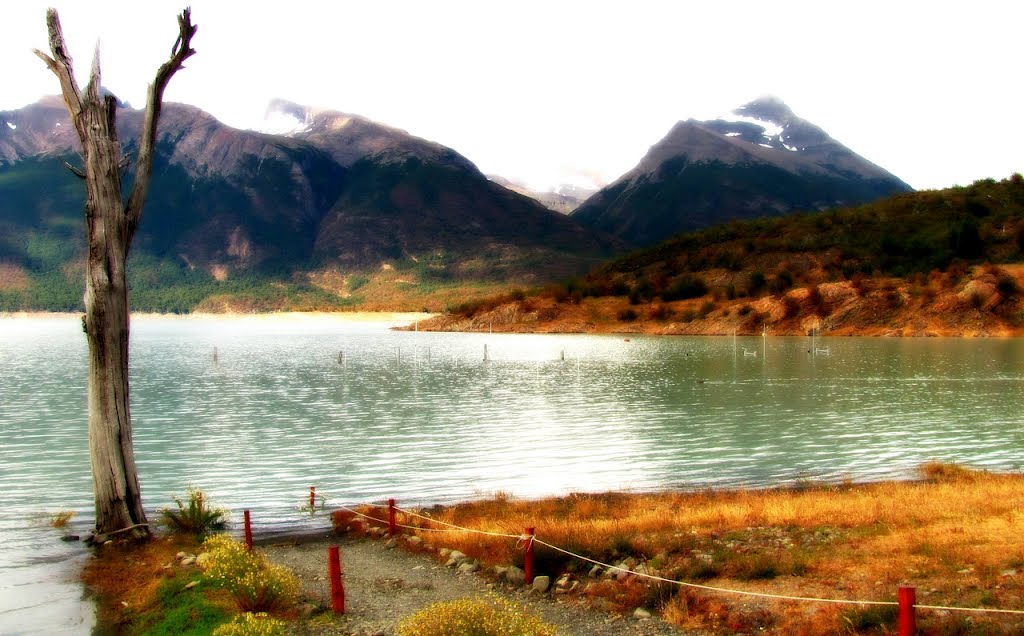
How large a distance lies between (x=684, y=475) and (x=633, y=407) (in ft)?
58.2

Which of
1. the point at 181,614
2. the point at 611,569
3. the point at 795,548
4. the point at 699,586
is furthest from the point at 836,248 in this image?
the point at 181,614

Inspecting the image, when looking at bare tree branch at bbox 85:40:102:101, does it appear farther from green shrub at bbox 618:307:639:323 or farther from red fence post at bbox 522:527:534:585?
green shrub at bbox 618:307:639:323

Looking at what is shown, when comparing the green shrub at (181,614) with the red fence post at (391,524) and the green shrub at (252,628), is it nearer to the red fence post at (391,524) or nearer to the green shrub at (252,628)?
the green shrub at (252,628)

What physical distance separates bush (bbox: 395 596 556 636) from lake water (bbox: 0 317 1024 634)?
22.3 ft

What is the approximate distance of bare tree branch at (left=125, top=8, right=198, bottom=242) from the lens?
16625 mm

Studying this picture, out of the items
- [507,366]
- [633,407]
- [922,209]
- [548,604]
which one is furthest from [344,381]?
[922,209]

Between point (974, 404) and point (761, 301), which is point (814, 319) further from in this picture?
point (974, 404)

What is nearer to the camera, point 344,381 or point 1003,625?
point 1003,625

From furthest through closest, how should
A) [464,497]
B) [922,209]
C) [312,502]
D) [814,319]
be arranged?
[922,209]
[814,319]
[464,497]
[312,502]

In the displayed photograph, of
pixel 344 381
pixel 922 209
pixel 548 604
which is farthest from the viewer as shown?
pixel 922 209

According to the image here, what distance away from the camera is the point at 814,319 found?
11538cm

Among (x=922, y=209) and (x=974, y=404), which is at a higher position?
(x=922, y=209)

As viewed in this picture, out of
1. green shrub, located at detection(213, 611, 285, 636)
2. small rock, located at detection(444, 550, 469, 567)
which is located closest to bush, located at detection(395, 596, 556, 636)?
green shrub, located at detection(213, 611, 285, 636)

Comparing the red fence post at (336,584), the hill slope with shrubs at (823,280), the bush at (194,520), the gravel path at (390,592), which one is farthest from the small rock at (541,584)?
the hill slope with shrubs at (823,280)
